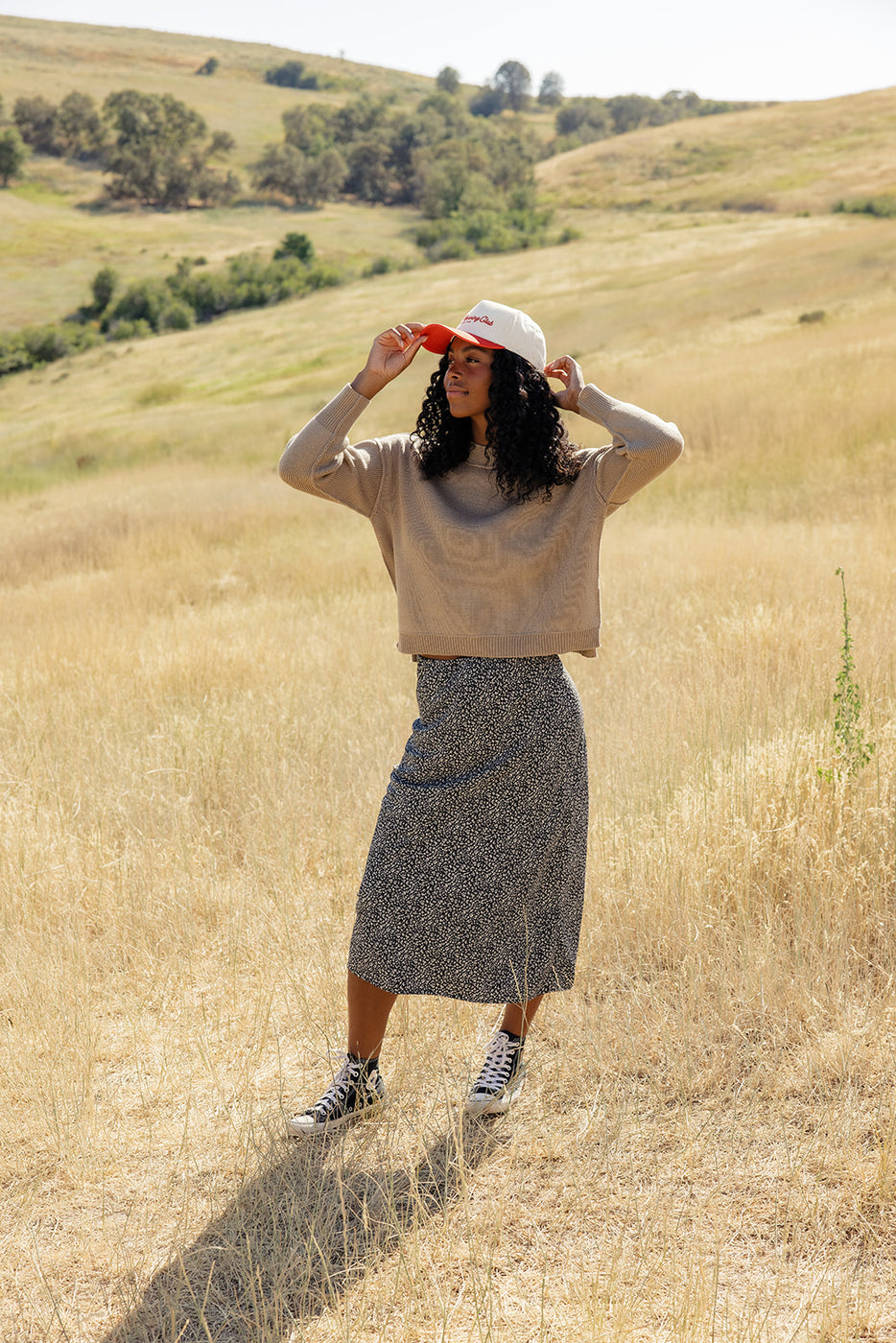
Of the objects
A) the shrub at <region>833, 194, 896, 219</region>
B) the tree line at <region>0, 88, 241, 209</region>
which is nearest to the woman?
the shrub at <region>833, 194, 896, 219</region>

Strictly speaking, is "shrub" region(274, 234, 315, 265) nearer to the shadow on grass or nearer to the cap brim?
the cap brim

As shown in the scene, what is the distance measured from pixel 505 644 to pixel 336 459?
0.70 metres

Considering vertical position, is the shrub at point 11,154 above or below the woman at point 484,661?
above

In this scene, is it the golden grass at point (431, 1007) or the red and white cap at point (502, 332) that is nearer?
the golden grass at point (431, 1007)

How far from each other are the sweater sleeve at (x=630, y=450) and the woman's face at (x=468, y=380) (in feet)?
1.02

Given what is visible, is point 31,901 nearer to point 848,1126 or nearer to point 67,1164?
point 67,1164

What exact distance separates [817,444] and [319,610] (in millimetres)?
7323

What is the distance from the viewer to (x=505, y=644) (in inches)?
117

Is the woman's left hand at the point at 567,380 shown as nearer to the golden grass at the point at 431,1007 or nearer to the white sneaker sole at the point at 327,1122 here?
the golden grass at the point at 431,1007

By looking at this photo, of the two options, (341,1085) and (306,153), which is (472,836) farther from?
(306,153)

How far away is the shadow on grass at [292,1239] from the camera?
7.69 feet

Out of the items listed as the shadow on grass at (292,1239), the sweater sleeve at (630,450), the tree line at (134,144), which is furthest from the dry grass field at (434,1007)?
→ the tree line at (134,144)

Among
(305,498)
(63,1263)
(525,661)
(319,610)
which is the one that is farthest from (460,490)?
(305,498)

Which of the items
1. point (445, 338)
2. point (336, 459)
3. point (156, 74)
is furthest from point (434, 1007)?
point (156, 74)
